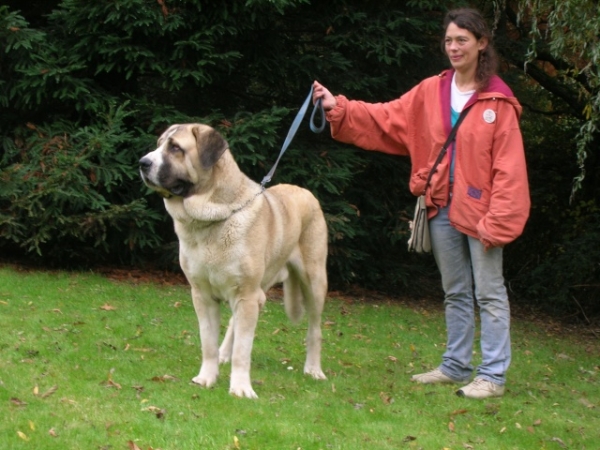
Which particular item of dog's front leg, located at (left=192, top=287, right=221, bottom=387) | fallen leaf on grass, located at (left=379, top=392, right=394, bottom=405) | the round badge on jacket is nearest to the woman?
the round badge on jacket

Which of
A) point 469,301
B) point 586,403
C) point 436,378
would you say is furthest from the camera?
point 586,403

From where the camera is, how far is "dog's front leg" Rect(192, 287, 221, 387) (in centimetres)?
597

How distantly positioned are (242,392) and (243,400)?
0.13 metres

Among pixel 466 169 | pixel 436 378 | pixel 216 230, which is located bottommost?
pixel 436 378

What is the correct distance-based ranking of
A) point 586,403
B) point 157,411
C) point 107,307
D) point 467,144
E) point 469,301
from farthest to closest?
1. point 107,307
2. point 586,403
3. point 469,301
4. point 467,144
5. point 157,411

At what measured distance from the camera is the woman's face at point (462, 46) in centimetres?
612

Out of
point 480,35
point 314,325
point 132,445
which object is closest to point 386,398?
point 314,325

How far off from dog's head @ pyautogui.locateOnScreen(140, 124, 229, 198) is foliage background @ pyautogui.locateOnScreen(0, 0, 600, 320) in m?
4.80

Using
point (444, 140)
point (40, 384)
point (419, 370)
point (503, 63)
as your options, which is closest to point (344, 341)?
point (419, 370)

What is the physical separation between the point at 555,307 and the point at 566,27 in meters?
6.03

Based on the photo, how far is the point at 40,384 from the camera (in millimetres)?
5863

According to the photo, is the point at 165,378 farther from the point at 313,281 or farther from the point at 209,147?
the point at 209,147

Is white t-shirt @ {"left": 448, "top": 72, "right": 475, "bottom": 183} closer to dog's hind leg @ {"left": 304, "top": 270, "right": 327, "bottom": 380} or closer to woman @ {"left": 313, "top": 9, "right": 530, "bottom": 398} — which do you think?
woman @ {"left": 313, "top": 9, "right": 530, "bottom": 398}

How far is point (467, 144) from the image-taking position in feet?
20.1
